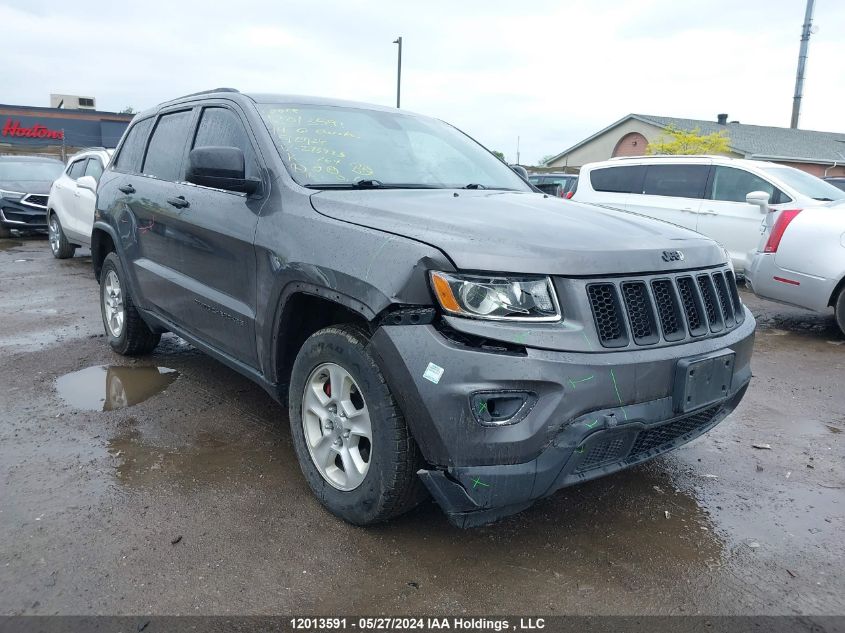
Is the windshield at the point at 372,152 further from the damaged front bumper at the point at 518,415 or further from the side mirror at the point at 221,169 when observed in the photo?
the damaged front bumper at the point at 518,415

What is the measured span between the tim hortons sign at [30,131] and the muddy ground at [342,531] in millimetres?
37427

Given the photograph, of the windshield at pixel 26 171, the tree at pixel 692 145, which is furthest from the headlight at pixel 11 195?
the tree at pixel 692 145

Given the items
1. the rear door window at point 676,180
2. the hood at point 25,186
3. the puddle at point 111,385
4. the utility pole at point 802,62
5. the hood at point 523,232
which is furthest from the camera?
the utility pole at point 802,62

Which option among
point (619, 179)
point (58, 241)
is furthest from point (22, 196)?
point (619, 179)

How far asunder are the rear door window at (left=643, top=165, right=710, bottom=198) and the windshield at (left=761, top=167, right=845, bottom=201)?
0.80 m

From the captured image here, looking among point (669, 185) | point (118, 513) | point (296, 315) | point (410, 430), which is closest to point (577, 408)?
point (410, 430)

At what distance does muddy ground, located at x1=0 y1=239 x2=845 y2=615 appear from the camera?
2.44 metres

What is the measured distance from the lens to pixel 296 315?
306 cm

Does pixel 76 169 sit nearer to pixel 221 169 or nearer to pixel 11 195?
pixel 11 195

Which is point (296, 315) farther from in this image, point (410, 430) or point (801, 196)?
point (801, 196)

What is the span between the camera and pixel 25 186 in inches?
529

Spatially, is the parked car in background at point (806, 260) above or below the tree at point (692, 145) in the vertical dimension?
below

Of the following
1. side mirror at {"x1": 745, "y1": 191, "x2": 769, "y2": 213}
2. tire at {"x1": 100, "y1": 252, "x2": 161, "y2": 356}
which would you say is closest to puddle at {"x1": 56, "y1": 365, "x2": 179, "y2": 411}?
tire at {"x1": 100, "y1": 252, "x2": 161, "y2": 356}

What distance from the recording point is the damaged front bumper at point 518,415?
227 centimetres
